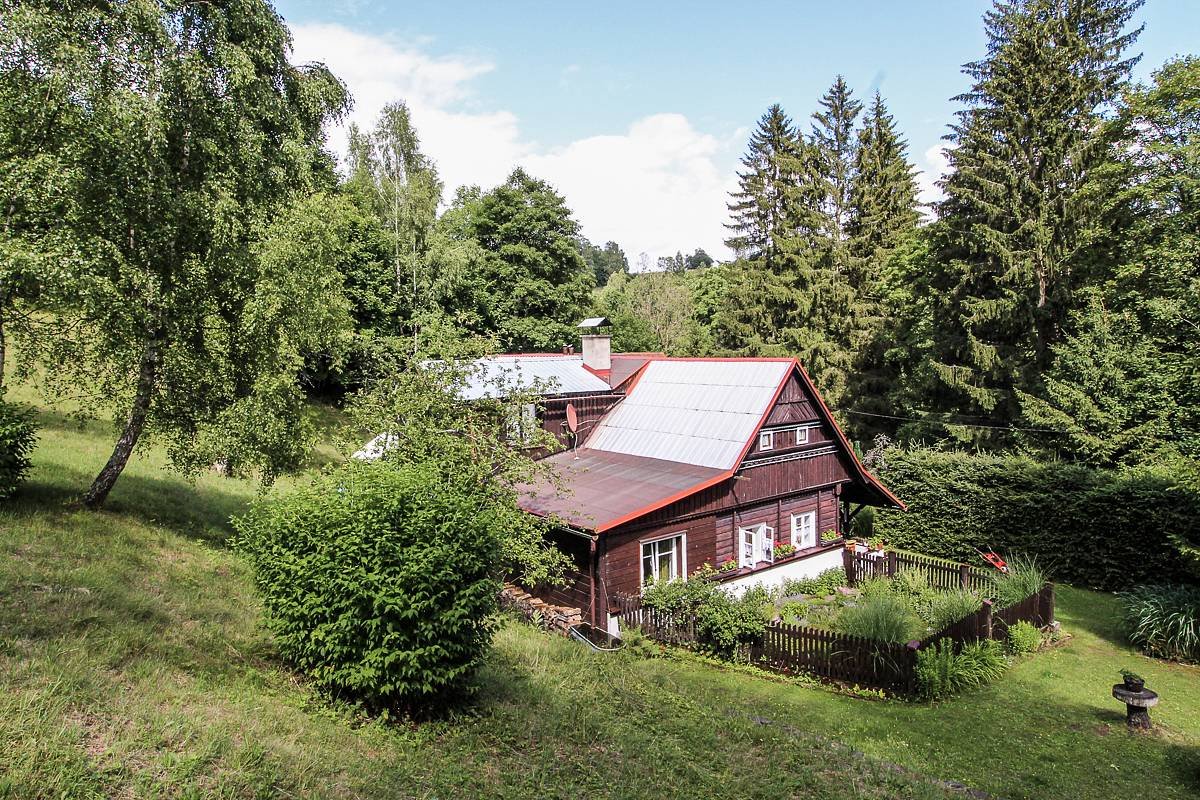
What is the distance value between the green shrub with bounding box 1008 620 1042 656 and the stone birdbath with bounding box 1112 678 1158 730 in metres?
3.87

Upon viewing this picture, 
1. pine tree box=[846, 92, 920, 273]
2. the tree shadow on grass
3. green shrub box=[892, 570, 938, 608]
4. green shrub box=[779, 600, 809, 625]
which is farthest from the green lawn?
pine tree box=[846, 92, 920, 273]

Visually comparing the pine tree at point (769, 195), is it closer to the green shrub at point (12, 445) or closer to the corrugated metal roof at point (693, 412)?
the corrugated metal roof at point (693, 412)

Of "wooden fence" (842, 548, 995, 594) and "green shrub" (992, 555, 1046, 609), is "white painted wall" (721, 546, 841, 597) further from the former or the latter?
"green shrub" (992, 555, 1046, 609)

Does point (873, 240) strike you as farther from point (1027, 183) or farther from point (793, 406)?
point (793, 406)

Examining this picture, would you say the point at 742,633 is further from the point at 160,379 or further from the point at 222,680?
the point at 160,379

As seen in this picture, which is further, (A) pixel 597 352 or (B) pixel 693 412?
(A) pixel 597 352

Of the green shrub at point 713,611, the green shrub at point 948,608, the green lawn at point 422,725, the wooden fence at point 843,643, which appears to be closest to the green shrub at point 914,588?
the green shrub at point 948,608

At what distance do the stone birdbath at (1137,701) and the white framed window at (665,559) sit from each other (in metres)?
9.61

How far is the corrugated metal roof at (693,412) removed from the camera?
66.5 ft

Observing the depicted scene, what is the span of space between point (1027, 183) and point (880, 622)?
22396 mm

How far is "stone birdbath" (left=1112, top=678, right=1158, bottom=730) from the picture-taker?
12172 millimetres

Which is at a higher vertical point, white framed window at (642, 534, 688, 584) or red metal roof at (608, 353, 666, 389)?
red metal roof at (608, 353, 666, 389)

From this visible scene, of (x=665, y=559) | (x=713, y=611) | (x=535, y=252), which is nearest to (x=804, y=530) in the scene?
(x=665, y=559)

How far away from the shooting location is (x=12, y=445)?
11.5 meters
